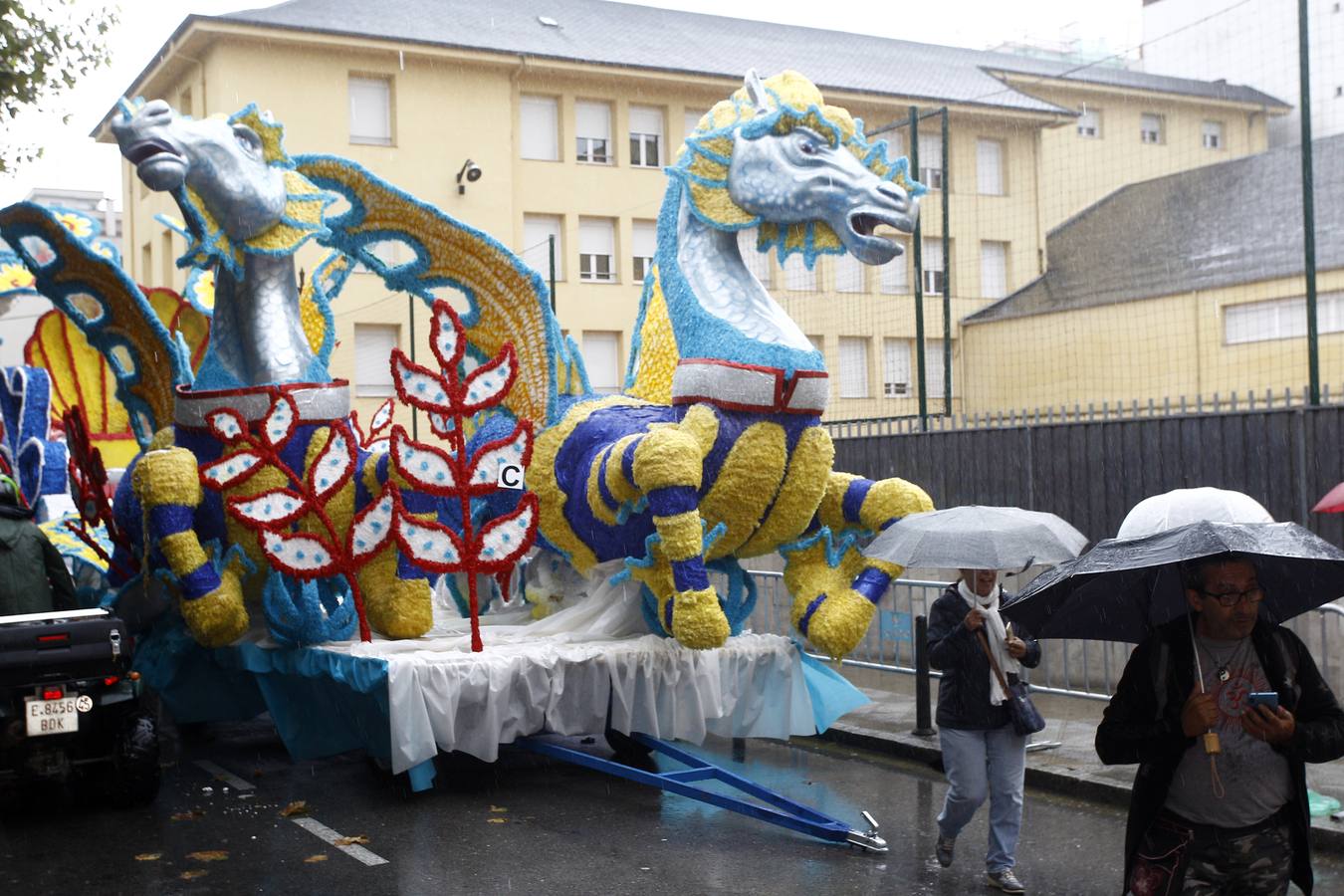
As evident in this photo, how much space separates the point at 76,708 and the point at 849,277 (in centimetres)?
829

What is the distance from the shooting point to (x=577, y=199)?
23.1 metres

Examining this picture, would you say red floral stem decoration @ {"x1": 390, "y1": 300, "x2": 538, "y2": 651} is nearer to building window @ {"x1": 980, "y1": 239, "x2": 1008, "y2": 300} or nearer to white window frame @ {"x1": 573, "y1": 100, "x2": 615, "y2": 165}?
building window @ {"x1": 980, "y1": 239, "x2": 1008, "y2": 300}

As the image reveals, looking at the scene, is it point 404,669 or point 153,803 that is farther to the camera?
point 153,803

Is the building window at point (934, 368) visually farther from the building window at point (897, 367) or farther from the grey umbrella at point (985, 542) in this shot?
the grey umbrella at point (985, 542)

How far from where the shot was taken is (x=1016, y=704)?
5.70 meters

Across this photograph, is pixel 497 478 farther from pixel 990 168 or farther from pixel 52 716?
pixel 990 168

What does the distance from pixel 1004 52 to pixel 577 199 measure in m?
8.85

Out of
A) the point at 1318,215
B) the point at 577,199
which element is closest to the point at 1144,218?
the point at 1318,215

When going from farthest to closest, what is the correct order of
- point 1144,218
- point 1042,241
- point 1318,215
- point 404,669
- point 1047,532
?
point 1144,218, point 1042,241, point 1318,215, point 404,669, point 1047,532

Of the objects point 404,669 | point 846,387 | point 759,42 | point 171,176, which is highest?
point 759,42

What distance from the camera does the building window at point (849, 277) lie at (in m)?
13.3

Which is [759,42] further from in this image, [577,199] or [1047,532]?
[1047,532]

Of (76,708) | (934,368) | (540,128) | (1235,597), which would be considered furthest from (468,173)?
(1235,597)

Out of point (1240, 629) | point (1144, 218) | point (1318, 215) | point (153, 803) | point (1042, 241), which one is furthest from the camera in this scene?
point (1144, 218)
